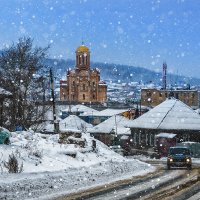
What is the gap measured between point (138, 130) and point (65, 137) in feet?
99.5

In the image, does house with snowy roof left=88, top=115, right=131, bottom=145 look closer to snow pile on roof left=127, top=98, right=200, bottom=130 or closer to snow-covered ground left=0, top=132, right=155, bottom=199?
snow pile on roof left=127, top=98, right=200, bottom=130

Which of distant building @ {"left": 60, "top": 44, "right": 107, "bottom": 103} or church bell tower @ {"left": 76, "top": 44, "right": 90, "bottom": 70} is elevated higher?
church bell tower @ {"left": 76, "top": 44, "right": 90, "bottom": 70}

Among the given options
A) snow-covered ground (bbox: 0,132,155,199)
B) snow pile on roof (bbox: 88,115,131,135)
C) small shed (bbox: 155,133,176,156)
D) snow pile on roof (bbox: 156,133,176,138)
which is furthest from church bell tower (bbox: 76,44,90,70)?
snow-covered ground (bbox: 0,132,155,199)

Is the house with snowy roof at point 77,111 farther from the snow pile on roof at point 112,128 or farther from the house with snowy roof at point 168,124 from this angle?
the house with snowy roof at point 168,124

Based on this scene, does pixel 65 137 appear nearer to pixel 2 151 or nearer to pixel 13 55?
pixel 2 151

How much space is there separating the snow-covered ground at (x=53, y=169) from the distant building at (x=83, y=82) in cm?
14419

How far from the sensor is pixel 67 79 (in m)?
181

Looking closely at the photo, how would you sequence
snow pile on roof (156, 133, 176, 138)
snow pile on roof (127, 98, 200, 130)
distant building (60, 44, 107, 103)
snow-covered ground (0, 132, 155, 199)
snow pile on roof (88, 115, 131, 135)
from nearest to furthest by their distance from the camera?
snow-covered ground (0, 132, 155, 199), snow pile on roof (156, 133, 176, 138), snow pile on roof (127, 98, 200, 130), snow pile on roof (88, 115, 131, 135), distant building (60, 44, 107, 103)

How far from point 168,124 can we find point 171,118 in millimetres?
1559

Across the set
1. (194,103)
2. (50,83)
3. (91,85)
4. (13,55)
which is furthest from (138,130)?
(194,103)

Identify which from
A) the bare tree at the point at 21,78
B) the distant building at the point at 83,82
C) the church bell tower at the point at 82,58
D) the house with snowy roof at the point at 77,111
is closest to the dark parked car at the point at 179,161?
the bare tree at the point at 21,78

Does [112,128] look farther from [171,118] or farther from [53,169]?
[53,169]

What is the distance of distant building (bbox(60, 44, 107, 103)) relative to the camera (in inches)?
7018

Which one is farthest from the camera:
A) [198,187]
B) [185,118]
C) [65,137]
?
[185,118]
